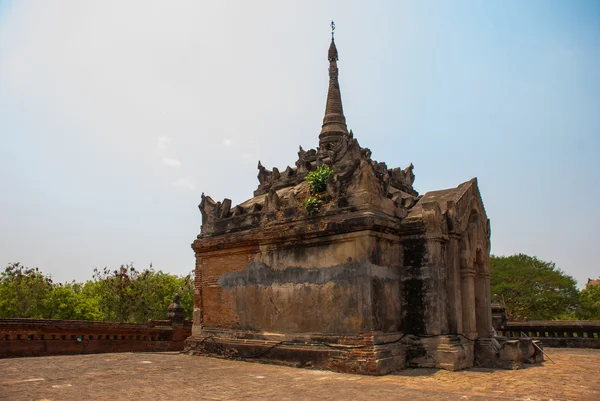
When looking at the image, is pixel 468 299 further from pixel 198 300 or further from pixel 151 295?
pixel 151 295

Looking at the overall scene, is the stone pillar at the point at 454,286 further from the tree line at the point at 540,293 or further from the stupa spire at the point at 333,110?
the tree line at the point at 540,293

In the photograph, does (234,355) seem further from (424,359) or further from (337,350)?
(424,359)

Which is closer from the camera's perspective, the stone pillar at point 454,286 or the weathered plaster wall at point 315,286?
the weathered plaster wall at point 315,286

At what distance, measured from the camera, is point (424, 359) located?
11.7 metres

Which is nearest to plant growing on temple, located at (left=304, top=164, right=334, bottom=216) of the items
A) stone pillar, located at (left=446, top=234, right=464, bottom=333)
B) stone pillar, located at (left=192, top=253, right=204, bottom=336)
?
stone pillar, located at (left=446, top=234, right=464, bottom=333)

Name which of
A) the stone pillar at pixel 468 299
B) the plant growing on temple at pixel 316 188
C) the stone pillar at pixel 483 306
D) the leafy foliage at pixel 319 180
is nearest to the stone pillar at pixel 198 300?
the plant growing on temple at pixel 316 188

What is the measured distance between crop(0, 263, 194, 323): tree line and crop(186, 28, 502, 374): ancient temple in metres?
28.8

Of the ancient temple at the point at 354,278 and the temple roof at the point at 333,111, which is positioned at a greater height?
the temple roof at the point at 333,111

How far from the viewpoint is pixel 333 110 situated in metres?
19.5

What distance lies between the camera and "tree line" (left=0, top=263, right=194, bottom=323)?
38.5m

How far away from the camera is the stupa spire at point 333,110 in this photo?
61.9 feet

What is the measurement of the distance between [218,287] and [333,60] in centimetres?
1027

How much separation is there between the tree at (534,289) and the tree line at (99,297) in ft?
85.9

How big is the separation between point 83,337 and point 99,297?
30.5 meters
